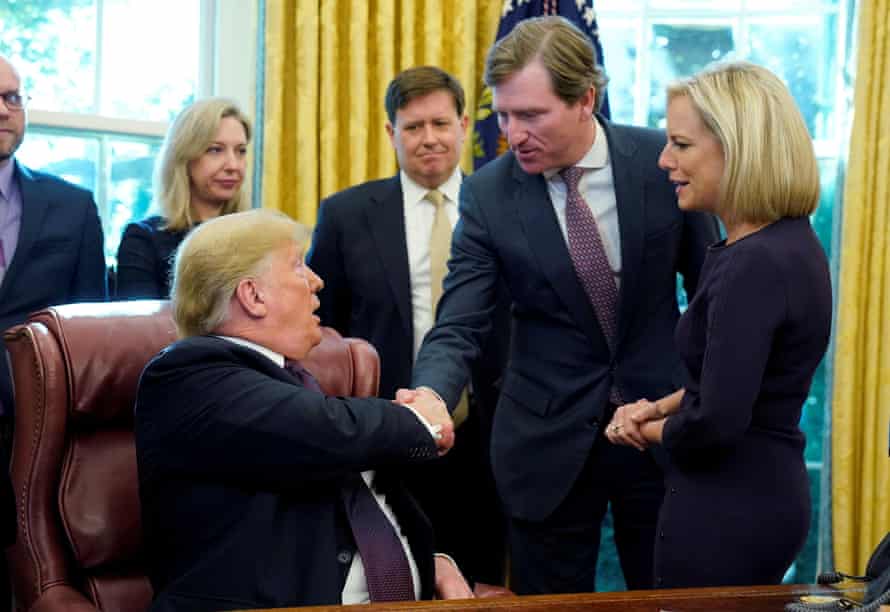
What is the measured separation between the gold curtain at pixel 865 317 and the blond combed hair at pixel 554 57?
1.55 meters

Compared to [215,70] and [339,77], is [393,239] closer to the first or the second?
[339,77]

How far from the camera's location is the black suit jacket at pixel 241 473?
1.89m

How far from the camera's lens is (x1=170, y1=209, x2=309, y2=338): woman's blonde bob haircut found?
80.3 inches

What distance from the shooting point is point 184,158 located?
10.7 feet

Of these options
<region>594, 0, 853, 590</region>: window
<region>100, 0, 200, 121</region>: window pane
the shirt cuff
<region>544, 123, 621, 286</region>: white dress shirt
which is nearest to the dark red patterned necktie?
the shirt cuff

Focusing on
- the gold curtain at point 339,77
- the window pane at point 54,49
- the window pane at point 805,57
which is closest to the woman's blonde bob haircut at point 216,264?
the gold curtain at point 339,77

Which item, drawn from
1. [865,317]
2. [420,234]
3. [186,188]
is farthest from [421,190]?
[865,317]

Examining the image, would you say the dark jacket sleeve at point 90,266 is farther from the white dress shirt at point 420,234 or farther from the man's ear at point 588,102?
the man's ear at point 588,102

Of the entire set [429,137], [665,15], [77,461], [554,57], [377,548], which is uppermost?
[665,15]

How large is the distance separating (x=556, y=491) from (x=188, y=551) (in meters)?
0.93

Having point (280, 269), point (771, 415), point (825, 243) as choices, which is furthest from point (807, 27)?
point (280, 269)

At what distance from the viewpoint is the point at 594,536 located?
8.71ft

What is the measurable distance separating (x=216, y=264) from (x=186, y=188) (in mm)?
1257

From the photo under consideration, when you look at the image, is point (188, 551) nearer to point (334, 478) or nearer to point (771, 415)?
point (334, 478)
